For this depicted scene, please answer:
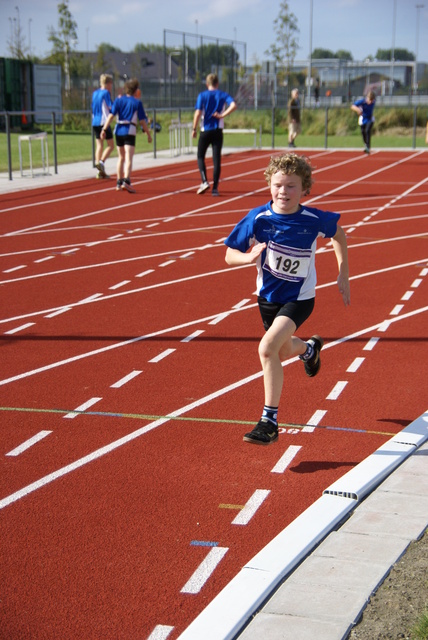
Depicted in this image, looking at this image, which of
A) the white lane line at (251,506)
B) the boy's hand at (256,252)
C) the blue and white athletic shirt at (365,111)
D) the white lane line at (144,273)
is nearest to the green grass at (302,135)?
the blue and white athletic shirt at (365,111)

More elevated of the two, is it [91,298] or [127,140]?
[127,140]

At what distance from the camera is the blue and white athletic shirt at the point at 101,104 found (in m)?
19.4

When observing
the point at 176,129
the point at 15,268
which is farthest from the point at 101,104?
the point at 15,268

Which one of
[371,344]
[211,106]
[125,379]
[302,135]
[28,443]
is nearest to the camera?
[28,443]

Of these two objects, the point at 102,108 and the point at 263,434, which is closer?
the point at 263,434

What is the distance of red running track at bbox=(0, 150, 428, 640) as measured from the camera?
372 centimetres

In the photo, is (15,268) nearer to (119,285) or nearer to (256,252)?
(119,285)

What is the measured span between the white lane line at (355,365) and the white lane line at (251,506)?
2.30 metres

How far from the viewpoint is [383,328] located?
7.97 m

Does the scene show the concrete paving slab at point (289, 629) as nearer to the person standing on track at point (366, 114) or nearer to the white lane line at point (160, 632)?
the white lane line at point (160, 632)

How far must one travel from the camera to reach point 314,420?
568cm

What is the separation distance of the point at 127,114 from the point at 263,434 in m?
13.3

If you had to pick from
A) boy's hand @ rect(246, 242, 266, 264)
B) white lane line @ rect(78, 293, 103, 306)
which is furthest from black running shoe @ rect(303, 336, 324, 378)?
white lane line @ rect(78, 293, 103, 306)

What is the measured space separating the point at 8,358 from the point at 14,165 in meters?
17.9
